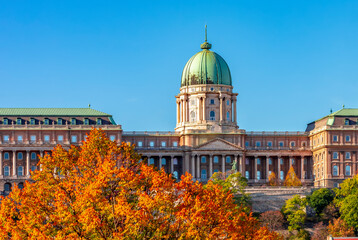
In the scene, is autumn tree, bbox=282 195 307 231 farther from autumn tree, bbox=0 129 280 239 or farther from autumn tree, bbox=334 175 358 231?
autumn tree, bbox=0 129 280 239

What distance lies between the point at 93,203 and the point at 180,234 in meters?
8.44

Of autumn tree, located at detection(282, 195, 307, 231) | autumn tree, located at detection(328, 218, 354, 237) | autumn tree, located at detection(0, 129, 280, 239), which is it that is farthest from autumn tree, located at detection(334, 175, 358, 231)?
autumn tree, located at detection(0, 129, 280, 239)

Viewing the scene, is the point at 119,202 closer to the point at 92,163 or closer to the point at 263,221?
the point at 92,163

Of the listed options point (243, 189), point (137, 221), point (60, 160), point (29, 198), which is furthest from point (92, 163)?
point (243, 189)

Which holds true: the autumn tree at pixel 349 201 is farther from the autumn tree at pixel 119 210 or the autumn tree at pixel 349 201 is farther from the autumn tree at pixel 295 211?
the autumn tree at pixel 119 210

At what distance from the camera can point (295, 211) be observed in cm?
18375

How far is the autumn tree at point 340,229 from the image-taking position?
171125mm

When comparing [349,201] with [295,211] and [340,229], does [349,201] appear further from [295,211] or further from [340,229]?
[295,211]

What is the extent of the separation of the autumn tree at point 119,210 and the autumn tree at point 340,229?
68.9 metres

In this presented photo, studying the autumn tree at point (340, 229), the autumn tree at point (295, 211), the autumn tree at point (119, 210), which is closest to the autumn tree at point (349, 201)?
the autumn tree at point (340, 229)

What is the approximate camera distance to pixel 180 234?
9612cm

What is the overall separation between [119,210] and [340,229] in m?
87.6

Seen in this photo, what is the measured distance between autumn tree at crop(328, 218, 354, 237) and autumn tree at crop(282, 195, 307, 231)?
19.4 feet

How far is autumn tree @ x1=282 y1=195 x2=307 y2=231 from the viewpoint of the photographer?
180m
